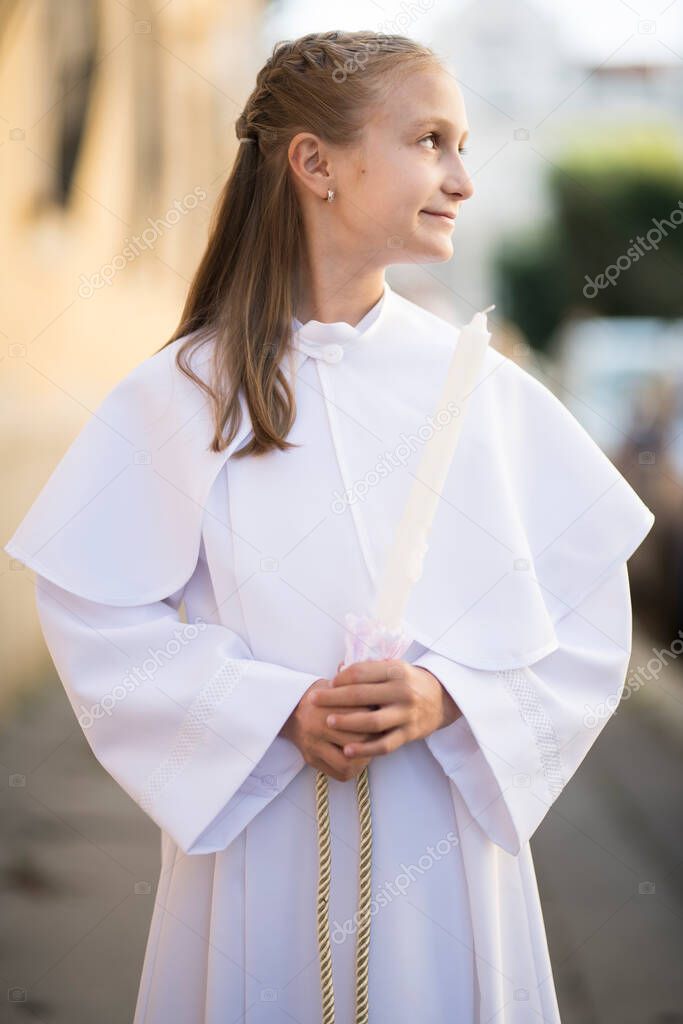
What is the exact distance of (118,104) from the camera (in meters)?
8.62

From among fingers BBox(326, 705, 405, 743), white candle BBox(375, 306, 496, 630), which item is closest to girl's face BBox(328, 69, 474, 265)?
white candle BBox(375, 306, 496, 630)

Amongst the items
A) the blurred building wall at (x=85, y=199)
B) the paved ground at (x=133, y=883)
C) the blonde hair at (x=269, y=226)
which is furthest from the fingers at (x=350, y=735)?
the blurred building wall at (x=85, y=199)

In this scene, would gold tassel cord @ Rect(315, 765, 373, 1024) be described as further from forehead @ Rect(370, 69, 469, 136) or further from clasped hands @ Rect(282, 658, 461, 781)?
forehead @ Rect(370, 69, 469, 136)

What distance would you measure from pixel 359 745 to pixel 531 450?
27.5 inches

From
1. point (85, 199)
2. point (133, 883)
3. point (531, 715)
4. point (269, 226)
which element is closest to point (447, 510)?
point (531, 715)

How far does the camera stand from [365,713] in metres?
2.11

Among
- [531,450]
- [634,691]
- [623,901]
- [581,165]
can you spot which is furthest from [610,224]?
[531,450]

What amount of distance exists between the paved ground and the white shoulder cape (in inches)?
103

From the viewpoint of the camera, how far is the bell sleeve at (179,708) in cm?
226

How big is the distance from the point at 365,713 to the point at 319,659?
23 centimetres

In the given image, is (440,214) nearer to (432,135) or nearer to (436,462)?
(432,135)

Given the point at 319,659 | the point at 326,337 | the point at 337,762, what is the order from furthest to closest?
the point at 326,337 < the point at 319,659 < the point at 337,762

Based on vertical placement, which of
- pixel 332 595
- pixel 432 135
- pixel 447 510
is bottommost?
pixel 332 595

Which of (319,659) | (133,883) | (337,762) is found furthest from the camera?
(133,883)
